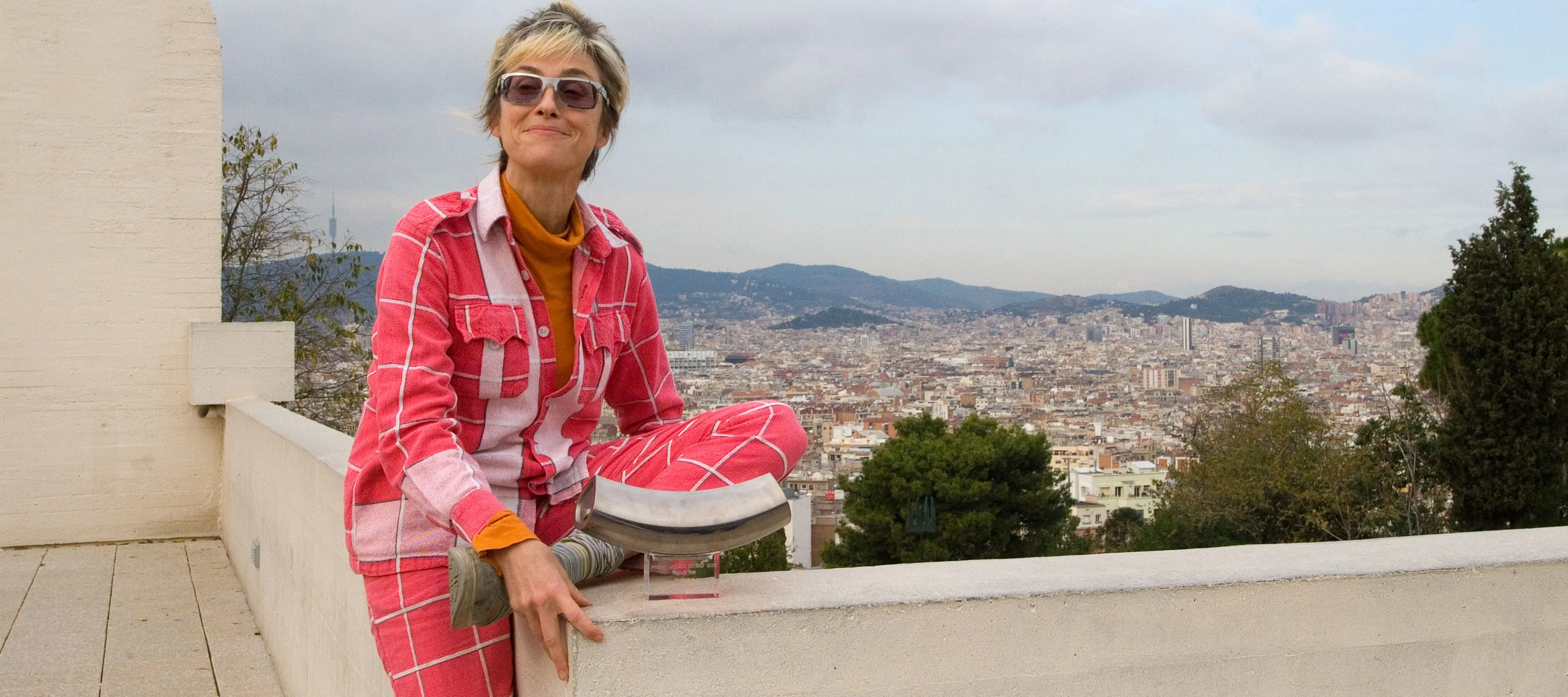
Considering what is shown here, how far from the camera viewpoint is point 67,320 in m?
4.91

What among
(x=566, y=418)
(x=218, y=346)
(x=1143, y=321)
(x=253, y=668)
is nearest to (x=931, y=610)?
(x=566, y=418)

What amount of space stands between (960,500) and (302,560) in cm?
3287

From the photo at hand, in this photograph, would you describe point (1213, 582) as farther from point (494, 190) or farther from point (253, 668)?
point (253, 668)

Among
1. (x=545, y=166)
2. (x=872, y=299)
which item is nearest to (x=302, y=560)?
(x=545, y=166)

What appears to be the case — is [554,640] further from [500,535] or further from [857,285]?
[857,285]

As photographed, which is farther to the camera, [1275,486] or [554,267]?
[1275,486]

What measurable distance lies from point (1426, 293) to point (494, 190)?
6072cm

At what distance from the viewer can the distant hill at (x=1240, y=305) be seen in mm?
67750

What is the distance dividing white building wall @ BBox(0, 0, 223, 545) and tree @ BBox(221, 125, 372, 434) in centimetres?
332

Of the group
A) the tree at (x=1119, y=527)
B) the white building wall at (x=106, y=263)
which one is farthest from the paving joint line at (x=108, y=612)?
the tree at (x=1119, y=527)

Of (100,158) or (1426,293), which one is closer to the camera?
(100,158)

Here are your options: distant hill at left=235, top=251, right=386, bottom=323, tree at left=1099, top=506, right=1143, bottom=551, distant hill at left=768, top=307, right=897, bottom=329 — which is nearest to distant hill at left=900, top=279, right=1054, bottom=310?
distant hill at left=768, top=307, right=897, bottom=329

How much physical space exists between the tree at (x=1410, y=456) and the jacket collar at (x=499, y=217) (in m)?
33.4

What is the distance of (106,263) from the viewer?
4.94 m
